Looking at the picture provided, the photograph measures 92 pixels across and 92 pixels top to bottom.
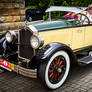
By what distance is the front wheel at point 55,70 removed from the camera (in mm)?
2882

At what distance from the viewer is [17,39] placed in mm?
3773

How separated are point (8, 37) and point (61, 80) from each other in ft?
5.24

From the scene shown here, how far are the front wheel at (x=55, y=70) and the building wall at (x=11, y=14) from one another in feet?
13.0

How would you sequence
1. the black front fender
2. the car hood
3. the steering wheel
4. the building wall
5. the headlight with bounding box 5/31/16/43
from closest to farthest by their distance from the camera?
the black front fender < the car hood < the headlight with bounding box 5/31/16/43 < the steering wheel < the building wall

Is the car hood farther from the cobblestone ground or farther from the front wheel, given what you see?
the cobblestone ground

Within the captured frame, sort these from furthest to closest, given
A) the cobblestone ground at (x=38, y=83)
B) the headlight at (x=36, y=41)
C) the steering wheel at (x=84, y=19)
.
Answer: the steering wheel at (x=84, y=19) → the cobblestone ground at (x=38, y=83) → the headlight at (x=36, y=41)

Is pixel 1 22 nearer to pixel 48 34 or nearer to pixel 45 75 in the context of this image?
pixel 48 34

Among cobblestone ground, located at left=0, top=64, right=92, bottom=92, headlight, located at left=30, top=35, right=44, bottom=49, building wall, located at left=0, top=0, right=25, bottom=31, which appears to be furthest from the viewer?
building wall, located at left=0, top=0, right=25, bottom=31

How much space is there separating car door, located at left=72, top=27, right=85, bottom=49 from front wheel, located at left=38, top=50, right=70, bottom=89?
80 centimetres

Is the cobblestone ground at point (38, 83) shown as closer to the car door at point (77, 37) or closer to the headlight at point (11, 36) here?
the car door at point (77, 37)

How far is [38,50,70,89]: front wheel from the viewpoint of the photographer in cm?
288

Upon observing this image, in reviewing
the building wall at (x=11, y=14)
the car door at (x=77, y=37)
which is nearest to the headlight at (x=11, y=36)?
the car door at (x=77, y=37)

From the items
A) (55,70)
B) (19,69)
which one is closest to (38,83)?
(55,70)

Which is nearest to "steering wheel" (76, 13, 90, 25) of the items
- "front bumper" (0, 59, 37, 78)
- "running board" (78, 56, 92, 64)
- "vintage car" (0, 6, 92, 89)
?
"vintage car" (0, 6, 92, 89)
